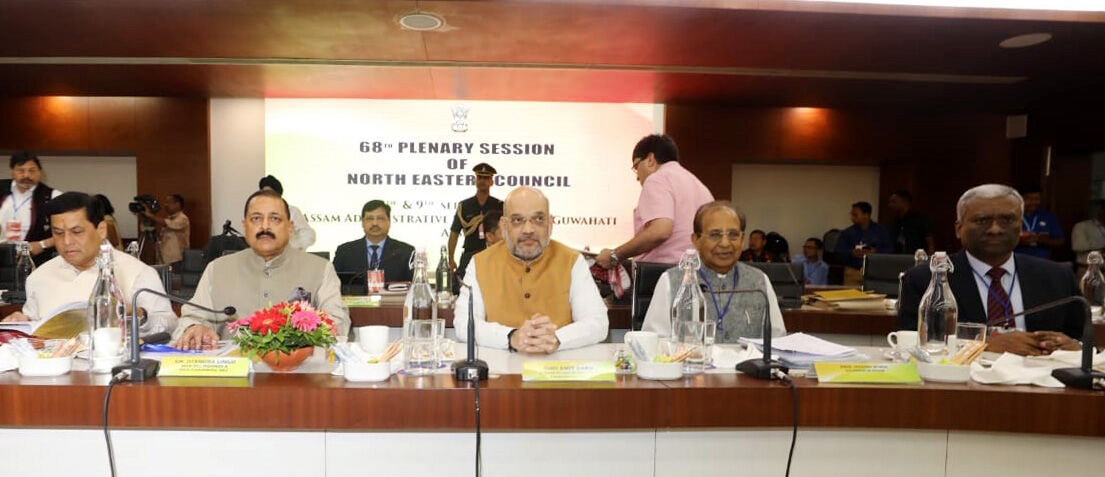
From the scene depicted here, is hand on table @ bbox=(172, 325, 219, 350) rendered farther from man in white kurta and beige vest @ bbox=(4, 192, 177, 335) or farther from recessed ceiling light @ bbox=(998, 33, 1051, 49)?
recessed ceiling light @ bbox=(998, 33, 1051, 49)

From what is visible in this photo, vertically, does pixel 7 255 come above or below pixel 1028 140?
below

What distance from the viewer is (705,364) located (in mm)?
1583

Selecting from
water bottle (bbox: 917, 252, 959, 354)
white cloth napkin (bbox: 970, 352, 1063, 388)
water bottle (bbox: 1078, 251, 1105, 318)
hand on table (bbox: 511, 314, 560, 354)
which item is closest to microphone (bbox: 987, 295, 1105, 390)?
white cloth napkin (bbox: 970, 352, 1063, 388)

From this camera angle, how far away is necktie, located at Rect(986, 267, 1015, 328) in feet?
6.83

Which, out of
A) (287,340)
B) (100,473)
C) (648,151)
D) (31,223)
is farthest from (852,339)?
(31,223)

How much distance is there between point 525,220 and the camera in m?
2.26

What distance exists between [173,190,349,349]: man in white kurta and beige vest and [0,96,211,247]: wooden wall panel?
5.37m

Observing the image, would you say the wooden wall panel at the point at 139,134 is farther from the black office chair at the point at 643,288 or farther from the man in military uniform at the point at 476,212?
the black office chair at the point at 643,288

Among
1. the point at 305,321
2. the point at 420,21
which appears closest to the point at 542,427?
the point at 305,321

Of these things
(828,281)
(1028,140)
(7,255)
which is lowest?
(828,281)

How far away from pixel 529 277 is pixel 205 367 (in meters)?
1.13

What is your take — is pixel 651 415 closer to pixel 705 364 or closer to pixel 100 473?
pixel 705 364

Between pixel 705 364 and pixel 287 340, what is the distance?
3.27ft

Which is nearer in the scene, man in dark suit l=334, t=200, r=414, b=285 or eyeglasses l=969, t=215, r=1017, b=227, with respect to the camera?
eyeglasses l=969, t=215, r=1017, b=227
